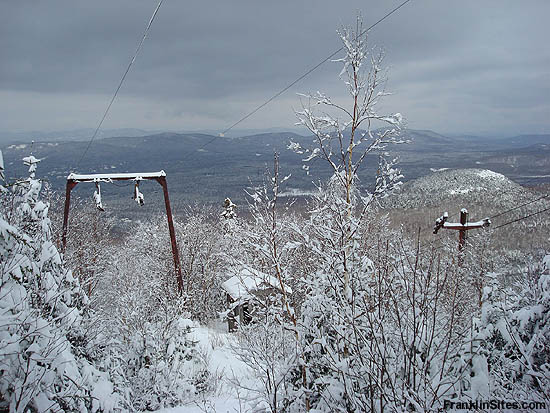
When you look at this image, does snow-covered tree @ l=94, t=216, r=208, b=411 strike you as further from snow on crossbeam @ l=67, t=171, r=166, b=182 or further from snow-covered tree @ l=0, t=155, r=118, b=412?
snow on crossbeam @ l=67, t=171, r=166, b=182

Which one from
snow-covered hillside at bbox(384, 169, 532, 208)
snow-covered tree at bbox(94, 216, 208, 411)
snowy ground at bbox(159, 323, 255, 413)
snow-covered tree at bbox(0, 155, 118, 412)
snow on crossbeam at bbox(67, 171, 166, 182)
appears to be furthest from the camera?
snow-covered hillside at bbox(384, 169, 532, 208)

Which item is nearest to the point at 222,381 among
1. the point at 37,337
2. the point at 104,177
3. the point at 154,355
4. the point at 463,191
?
the point at 154,355

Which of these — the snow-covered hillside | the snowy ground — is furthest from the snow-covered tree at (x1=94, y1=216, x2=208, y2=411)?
the snow-covered hillside

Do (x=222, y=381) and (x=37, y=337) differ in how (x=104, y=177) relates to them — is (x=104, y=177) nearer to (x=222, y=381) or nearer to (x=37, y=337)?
(x=222, y=381)

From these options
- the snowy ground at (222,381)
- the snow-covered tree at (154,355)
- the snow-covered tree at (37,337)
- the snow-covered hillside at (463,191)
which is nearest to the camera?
the snow-covered tree at (37,337)

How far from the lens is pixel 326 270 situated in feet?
18.1

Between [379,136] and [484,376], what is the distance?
12.6 feet

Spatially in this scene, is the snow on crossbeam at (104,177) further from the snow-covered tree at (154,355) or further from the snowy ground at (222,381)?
the snowy ground at (222,381)

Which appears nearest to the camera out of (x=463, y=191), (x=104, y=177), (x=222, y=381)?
(x=222, y=381)

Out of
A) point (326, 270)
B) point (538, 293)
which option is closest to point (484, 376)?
point (538, 293)

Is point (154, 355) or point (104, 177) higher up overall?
point (104, 177)

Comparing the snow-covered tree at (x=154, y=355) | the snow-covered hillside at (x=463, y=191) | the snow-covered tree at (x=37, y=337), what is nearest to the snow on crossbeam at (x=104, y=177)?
the snow-covered tree at (x=154, y=355)

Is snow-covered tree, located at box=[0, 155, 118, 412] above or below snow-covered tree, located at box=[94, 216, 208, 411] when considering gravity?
above

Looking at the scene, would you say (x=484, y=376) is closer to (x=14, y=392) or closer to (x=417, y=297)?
(x=417, y=297)
